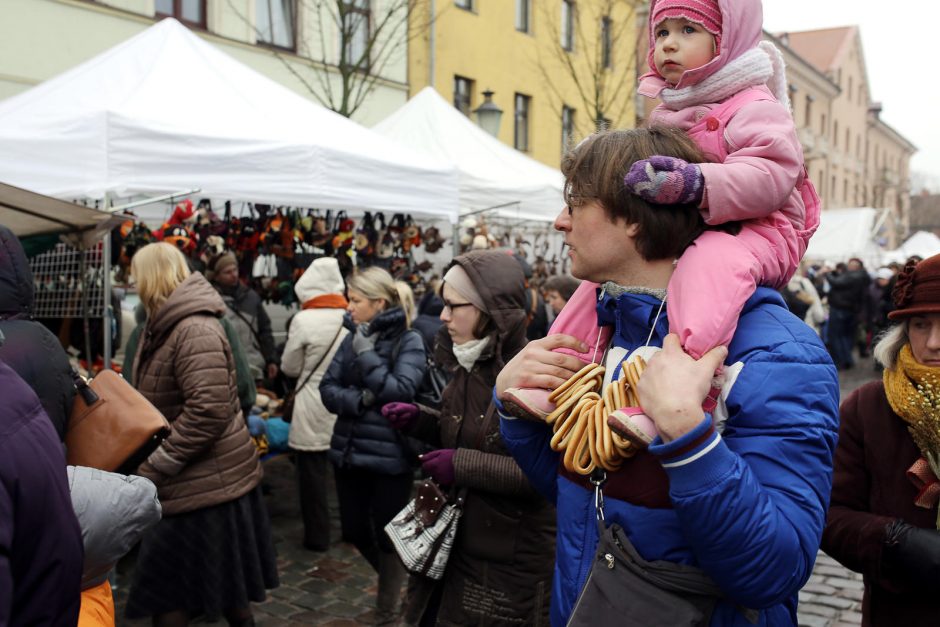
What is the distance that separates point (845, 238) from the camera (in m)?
22.9

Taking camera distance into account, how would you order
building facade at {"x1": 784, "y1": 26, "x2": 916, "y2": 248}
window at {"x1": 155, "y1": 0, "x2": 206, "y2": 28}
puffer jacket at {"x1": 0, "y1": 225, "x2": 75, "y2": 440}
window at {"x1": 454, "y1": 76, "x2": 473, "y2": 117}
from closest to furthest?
puffer jacket at {"x1": 0, "y1": 225, "x2": 75, "y2": 440}
window at {"x1": 155, "y1": 0, "x2": 206, "y2": 28}
window at {"x1": 454, "y1": 76, "x2": 473, "y2": 117}
building facade at {"x1": 784, "y1": 26, "x2": 916, "y2": 248}

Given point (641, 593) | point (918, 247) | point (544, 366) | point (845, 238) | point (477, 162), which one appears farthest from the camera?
point (918, 247)

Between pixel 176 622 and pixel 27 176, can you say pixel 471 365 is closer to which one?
pixel 176 622

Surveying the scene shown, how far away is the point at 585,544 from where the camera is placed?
172 cm

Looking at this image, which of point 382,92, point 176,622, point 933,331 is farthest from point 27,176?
point 382,92

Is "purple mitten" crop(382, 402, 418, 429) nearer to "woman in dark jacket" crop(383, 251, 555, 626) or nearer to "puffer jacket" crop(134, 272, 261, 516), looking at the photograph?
"woman in dark jacket" crop(383, 251, 555, 626)

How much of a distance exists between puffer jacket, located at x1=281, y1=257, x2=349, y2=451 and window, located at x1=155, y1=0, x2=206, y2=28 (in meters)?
8.91

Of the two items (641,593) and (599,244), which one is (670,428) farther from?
(599,244)

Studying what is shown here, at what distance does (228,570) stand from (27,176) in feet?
8.95

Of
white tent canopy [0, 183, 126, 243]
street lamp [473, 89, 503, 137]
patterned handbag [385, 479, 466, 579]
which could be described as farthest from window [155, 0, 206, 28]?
patterned handbag [385, 479, 466, 579]

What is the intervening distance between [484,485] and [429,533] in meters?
0.31

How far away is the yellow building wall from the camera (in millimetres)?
17625

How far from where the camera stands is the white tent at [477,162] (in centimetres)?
901

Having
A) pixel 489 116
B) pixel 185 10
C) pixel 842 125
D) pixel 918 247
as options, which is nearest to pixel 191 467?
pixel 489 116
